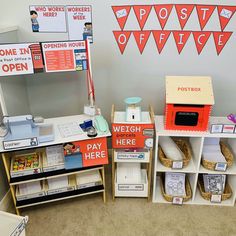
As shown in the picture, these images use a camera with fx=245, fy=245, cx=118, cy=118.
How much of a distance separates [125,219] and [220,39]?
5.45 feet

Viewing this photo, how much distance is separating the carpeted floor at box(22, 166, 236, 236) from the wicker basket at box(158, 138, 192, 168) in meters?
0.38

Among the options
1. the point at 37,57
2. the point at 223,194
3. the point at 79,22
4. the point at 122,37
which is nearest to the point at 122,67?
the point at 122,37

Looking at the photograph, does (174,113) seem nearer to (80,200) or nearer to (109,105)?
(109,105)

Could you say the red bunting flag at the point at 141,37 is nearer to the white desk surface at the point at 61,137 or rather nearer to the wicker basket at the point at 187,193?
the white desk surface at the point at 61,137

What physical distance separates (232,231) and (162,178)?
0.68m

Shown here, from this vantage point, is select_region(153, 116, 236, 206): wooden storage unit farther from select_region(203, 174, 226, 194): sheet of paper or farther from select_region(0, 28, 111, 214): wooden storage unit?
select_region(0, 28, 111, 214): wooden storage unit

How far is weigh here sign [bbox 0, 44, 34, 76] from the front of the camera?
1620mm

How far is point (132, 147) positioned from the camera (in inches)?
74.2

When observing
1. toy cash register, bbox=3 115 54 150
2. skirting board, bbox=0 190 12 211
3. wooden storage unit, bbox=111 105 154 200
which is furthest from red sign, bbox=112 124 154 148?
skirting board, bbox=0 190 12 211

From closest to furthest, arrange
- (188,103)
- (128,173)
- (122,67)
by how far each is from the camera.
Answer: (188,103)
(128,173)
(122,67)

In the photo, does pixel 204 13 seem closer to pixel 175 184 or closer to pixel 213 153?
pixel 213 153

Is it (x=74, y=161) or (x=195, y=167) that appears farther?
(x=195, y=167)

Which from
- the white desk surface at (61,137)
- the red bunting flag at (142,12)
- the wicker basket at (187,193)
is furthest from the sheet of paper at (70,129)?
the red bunting flag at (142,12)

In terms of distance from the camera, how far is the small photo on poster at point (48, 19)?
1974 millimetres
